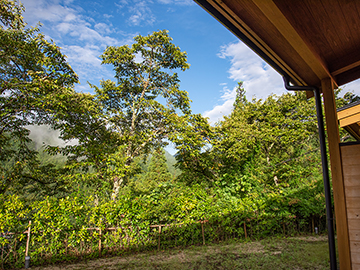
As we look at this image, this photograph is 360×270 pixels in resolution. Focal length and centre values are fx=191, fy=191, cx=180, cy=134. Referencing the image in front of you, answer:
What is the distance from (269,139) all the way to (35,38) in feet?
31.9

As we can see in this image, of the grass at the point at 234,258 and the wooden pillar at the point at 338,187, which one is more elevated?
the wooden pillar at the point at 338,187

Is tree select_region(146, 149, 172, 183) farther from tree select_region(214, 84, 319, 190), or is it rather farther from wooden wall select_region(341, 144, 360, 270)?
wooden wall select_region(341, 144, 360, 270)

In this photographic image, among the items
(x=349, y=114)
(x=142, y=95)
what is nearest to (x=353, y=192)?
(x=349, y=114)

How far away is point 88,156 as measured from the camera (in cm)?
632

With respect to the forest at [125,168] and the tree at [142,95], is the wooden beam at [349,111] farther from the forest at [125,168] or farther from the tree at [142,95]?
the tree at [142,95]

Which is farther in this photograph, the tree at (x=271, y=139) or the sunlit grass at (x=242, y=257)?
the tree at (x=271, y=139)

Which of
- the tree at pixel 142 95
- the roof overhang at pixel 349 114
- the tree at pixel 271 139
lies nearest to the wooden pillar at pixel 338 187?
the roof overhang at pixel 349 114

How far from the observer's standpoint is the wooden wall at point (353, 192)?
1479 millimetres

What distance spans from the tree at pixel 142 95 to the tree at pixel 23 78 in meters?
2.26

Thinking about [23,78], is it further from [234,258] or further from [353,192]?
[353,192]

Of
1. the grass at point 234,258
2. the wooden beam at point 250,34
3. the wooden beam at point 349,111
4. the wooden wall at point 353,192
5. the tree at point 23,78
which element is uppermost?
the tree at point 23,78

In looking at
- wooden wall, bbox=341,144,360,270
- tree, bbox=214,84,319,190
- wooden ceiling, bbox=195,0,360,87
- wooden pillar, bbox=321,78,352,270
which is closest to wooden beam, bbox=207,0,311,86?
wooden ceiling, bbox=195,0,360,87

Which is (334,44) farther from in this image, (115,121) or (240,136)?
(115,121)

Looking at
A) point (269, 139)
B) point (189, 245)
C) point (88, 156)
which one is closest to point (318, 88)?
point (189, 245)
